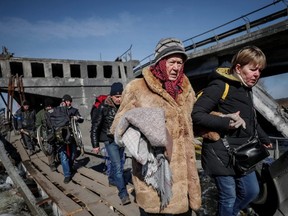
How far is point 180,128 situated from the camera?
1883 mm

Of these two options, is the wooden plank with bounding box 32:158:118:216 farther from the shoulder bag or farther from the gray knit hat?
the gray knit hat

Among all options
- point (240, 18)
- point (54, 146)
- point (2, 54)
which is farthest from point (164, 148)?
point (2, 54)

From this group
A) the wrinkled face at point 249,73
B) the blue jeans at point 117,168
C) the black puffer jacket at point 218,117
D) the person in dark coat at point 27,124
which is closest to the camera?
the black puffer jacket at point 218,117

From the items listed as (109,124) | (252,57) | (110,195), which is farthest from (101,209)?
(252,57)

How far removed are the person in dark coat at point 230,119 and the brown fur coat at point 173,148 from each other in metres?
0.21

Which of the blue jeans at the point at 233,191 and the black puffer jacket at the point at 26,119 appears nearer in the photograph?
the blue jeans at the point at 233,191

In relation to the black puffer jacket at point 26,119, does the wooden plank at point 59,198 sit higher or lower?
lower

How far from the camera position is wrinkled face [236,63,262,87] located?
207 cm

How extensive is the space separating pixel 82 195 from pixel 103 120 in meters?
1.48

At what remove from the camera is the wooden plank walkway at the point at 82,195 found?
11.5 ft

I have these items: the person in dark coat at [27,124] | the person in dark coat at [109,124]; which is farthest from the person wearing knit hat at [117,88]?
the person in dark coat at [27,124]

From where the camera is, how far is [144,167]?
1733 millimetres

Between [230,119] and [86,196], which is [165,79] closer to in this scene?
[230,119]

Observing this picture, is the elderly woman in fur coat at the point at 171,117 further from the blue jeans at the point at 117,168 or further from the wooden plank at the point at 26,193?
the wooden plank at the point at 26,193
